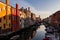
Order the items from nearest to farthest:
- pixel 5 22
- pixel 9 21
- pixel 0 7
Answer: pixel 0 7, pixel 5 22, pixel 9 21

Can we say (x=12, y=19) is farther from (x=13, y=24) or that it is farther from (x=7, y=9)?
(x=7, y=9)

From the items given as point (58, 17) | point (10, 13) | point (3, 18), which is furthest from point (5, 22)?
point (58, 17)

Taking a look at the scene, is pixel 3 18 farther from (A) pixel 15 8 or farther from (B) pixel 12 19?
(A) pixel 15 8

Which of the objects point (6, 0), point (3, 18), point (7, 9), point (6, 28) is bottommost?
point (6, 28)

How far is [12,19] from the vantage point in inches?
1868

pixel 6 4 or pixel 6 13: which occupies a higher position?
pixel 6 4

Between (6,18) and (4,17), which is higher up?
(4,17)

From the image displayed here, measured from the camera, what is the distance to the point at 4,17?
41.7 meters

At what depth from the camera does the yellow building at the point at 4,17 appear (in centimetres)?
3977

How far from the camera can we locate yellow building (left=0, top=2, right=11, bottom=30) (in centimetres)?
3977

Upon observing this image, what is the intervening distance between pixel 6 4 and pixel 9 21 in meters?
5.87

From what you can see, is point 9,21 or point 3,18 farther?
point 9,21

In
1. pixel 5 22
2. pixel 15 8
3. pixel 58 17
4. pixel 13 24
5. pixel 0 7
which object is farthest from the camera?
pixel 58 17

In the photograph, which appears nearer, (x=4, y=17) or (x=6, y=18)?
(x=4, y=17)
